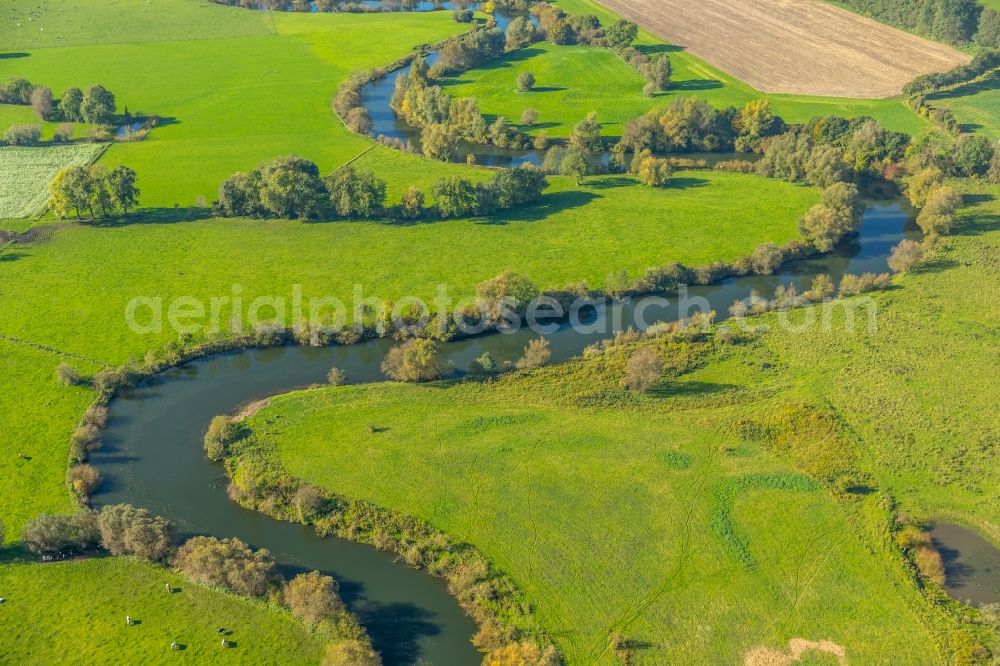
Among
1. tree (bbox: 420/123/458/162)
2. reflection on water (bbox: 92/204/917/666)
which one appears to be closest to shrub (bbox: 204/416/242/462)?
reflection on water (bbox: 92/204/917/666)

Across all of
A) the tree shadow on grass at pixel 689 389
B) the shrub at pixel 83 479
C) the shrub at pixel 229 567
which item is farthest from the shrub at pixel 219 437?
the tree shadow on grass at pixel 689 389

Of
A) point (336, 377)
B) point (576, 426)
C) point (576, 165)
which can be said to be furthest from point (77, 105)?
point (576, 426)

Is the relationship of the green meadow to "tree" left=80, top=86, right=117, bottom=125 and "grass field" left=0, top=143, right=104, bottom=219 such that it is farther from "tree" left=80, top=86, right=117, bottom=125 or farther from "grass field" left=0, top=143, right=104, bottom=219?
"tree" left=80, top=86, right=117, bottom=125

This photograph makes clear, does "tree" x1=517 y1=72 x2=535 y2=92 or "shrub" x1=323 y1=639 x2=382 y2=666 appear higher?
"tree" x1=517 y1=72 x2=535 y2=92

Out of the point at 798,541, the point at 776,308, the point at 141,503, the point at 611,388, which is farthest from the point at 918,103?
the point at 141,503

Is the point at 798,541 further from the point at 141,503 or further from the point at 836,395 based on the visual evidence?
the point at 141,503

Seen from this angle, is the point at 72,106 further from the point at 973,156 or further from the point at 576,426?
the point at 973,156
